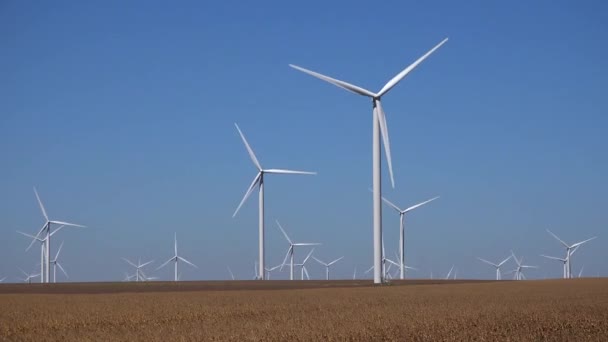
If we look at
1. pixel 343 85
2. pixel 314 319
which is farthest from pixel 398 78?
pixel 314 319

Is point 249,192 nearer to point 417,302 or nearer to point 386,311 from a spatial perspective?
point 417,302

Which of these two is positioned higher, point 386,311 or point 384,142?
point 384,142

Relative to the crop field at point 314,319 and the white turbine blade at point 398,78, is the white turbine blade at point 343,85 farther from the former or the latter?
the crop field at point 314,319

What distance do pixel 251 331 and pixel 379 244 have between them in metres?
41.3

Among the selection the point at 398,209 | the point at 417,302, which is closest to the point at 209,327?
the point at 417,302

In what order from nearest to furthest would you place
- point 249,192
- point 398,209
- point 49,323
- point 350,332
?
point 350,332 < point 49,323 < point 249,192 < point 398,209

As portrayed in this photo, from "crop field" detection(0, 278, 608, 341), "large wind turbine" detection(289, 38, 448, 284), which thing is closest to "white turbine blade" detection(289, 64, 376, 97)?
"large wind turbine" detection(289, 38, 448, 284)

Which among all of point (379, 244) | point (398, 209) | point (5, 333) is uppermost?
point (398, 209)

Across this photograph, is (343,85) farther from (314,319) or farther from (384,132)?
(314,319)

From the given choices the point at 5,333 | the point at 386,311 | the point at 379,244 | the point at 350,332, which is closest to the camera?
the point at 350,332

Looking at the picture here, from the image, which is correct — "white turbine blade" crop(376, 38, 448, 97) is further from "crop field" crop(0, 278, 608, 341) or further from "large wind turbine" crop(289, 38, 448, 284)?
"crop field" crop(0, 278, 608, 341)

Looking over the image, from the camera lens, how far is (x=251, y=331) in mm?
29891

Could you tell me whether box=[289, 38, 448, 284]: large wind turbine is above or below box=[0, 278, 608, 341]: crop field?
above

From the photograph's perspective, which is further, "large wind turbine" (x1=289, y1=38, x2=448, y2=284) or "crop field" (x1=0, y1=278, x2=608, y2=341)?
"large wind turbine" (x1=289, y1=38, x2=448, y2=284)
